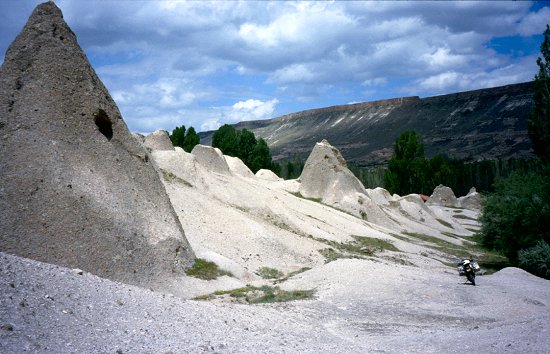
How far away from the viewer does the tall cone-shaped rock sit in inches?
570

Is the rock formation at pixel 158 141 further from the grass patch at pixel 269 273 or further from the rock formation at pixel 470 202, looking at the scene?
the rock formation at pixel 470 202

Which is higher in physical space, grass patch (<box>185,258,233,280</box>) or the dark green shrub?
grass patch (<box>185,258,233,280</box>)

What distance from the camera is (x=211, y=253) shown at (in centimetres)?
2055

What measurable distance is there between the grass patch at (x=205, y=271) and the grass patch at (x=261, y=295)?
4.66 ft

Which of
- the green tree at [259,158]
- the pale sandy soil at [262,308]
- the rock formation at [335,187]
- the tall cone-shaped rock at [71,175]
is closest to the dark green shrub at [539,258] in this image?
the pale sandy soil at [262,308]

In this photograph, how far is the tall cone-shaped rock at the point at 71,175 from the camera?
47.5 ft

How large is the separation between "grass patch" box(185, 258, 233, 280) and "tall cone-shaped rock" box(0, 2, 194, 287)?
0.39 meters

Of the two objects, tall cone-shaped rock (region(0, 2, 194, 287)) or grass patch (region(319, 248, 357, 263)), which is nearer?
tall cone-shaped rock (region(0, 2, 194, 287))

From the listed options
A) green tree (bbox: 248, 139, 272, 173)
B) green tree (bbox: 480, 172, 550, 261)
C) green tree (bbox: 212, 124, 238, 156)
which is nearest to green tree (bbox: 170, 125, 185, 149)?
green tree (bbox: 212, 124, 238, 156)

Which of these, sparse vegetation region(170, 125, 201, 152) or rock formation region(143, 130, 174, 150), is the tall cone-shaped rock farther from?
sparse vegetation region(170, 125, 201, 152)

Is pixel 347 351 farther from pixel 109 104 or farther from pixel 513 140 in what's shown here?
pixel 513 140

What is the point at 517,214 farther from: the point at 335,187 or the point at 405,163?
the point at 405,163

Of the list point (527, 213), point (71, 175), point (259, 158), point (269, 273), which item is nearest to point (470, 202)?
point (259, 158)

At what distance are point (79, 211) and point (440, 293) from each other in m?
12.3
